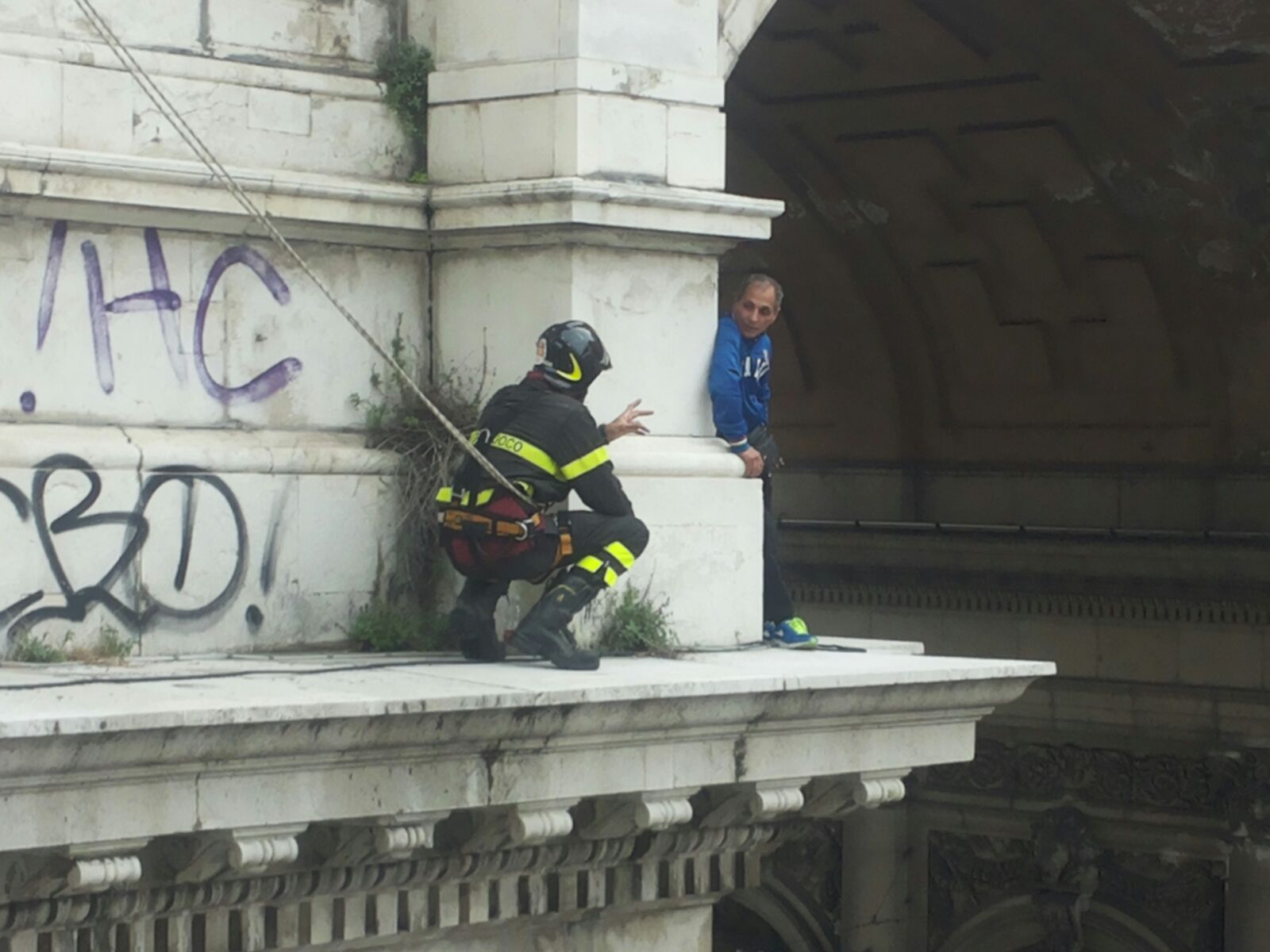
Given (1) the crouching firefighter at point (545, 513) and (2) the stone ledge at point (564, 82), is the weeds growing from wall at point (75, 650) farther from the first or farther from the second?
(2) the stone ledge at point (564, 82)

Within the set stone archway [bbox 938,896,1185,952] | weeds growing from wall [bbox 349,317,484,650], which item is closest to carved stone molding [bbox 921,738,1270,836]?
stone archway [bbox 938,896,1185,952]

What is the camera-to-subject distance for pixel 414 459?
34.7ft

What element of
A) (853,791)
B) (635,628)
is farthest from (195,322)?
(853,791)

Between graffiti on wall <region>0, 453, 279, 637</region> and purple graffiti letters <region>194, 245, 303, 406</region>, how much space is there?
Answer: 39 cm

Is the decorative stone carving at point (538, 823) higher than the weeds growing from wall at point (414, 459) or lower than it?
lower

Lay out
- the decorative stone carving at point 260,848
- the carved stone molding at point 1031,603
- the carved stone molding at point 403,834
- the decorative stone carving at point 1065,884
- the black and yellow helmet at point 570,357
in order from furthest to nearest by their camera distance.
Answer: the decorative stone carving at point 1065,884 → the carved stone molding at point 1031,603 → the black and yellow helmet at point 570,357 → the carved stone molding at point 403,834 → the decorative stone carving at point 260,848

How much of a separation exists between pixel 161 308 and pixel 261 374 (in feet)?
1.63

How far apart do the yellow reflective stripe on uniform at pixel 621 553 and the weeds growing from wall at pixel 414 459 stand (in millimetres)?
864

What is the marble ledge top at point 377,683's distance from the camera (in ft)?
26.7

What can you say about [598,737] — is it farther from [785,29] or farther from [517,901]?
[785,29]

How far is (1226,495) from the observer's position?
70.8ft

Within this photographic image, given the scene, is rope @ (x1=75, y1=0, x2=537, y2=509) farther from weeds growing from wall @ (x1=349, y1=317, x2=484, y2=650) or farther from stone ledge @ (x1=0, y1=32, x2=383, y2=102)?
weeds growing from wall @ (x1=349, y1=317, x2=484, y2=650)

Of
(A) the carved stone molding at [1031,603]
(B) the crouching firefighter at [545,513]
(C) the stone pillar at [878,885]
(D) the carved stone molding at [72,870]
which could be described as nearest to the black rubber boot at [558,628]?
(B) the crouching firefighter at [545,513]

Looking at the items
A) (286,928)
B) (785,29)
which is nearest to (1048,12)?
(785,29)
